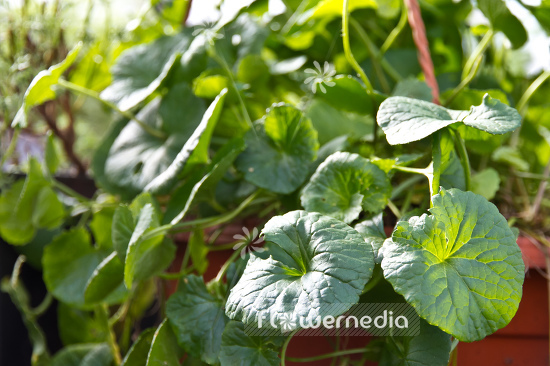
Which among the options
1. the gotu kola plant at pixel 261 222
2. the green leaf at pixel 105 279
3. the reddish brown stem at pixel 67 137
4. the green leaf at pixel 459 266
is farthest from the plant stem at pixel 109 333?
the green leaf at pixel 459 266

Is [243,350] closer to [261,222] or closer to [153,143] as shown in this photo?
[261,222]

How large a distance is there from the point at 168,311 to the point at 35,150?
0.75 meters

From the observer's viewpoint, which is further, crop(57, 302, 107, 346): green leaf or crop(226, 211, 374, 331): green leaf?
crop(57, 302, 107, 346): green leaf

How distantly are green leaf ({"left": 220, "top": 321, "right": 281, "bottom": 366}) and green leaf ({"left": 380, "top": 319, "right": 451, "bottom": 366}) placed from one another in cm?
10

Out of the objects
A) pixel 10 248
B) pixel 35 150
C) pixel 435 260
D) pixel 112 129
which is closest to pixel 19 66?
pixel 112 129

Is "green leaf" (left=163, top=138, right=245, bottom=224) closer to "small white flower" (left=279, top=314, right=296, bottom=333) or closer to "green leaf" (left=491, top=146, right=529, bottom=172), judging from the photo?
"small white flower" (left=279, top=314, right=296, bottom=333)

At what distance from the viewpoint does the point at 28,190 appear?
603 millimetres

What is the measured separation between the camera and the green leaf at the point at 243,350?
1.19ft

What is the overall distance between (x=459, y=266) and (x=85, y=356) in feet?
1.75

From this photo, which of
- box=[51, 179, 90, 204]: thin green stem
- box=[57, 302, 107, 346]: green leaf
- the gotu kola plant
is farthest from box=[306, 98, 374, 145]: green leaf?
box=[57, 302, 107, 346]: green leaf

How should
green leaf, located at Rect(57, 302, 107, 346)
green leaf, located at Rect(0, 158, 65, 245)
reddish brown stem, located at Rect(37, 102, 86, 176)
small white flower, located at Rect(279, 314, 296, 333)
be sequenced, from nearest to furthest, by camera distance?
small white flower, located at Rect(279, 314, 296, 333)
green leaf, located at Rect(0, 158, 65, 245)
green leaf, located at Rect(57, 302, 107, 346)
reddish brown stem, located at Rect(37, 102, 86, 176)

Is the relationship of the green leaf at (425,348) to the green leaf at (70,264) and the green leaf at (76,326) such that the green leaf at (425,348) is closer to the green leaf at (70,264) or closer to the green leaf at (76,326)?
the green leaf at (70,264)

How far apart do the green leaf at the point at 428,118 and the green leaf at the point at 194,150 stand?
6.4 inches

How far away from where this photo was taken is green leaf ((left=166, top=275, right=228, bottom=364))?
1.37 feet
